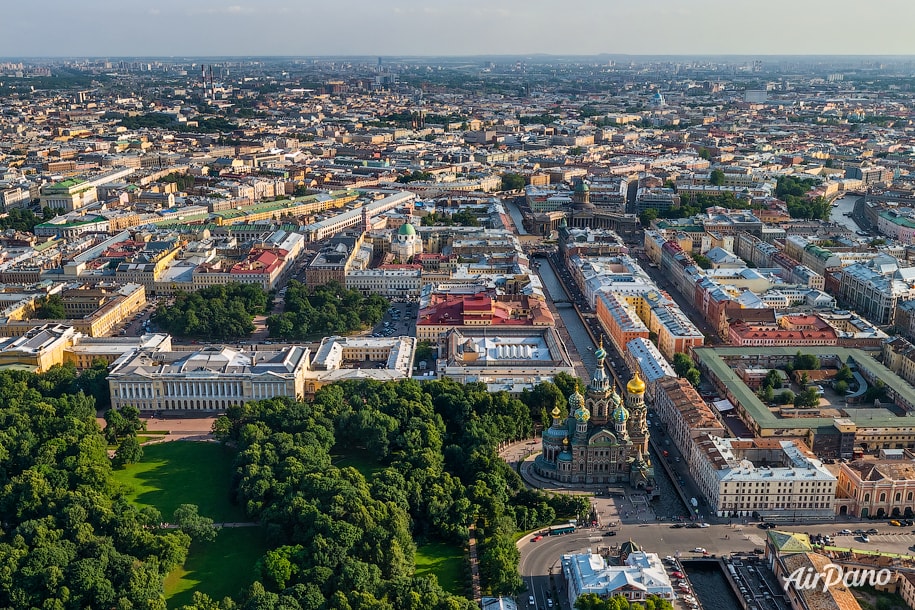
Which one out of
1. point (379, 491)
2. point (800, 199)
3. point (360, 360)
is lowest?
point (360, 360)

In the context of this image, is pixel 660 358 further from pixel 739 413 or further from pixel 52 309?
pixel 52 309

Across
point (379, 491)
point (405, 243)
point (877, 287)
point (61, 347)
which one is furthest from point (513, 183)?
point (379, 491)

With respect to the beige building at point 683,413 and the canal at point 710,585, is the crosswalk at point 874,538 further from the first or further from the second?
the beige building at point 683,413

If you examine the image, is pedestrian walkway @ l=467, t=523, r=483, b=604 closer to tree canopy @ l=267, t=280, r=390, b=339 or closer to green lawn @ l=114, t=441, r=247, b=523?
green lawn @ l=114, t=441, r=247, b=523

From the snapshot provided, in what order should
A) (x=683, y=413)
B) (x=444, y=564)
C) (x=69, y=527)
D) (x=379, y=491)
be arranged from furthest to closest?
(x=683, y=413), (x=379, y=491), (x=444, y=564), (x=69, y=527)

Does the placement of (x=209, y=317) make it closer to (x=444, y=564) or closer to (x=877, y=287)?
(x=444, y=564)

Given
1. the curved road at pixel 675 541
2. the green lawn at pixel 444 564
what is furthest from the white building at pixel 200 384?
the curved road at pixel 675 541

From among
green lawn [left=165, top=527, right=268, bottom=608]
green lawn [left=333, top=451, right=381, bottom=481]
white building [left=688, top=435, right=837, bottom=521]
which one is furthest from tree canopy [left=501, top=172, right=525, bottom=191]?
green lawn [left=165, top=527, right=268, bottom=608]
